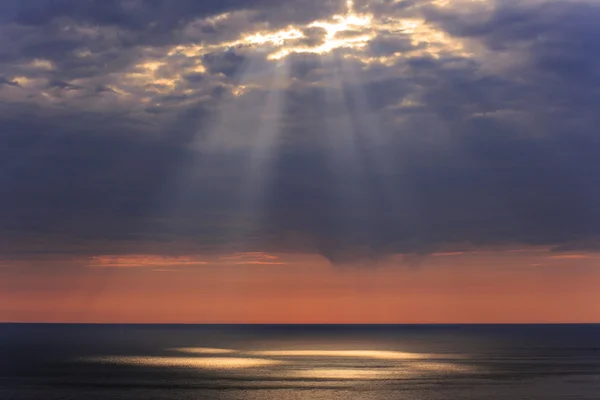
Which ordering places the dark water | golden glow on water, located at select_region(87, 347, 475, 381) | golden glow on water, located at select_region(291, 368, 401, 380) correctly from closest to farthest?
the dark water, golden glow on water, located at select_region(291, 368, 401, 380), golden glow on water, located at select_region(87, 347, 475, 381)

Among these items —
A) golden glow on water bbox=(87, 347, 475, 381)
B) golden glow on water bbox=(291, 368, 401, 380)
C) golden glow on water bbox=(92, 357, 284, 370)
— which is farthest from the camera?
golden glow on water bbox=(92, 357, 284, 370)

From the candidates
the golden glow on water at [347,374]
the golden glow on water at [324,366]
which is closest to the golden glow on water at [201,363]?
the golden glow on water at [324,366]

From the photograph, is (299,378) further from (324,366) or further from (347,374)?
(324,366)

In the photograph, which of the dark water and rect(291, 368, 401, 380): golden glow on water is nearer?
the dark water

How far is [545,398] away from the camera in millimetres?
88812

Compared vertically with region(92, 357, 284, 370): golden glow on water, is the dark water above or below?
below

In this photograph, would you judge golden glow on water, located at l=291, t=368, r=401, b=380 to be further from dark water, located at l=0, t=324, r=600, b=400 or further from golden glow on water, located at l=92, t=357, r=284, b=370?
golden glow on water, located at l=92, t=357, r=284, b=370

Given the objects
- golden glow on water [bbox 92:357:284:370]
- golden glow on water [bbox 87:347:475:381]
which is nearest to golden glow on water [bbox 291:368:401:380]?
golden glow on water [bbox 87:347:475:381]

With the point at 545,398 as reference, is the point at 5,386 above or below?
above

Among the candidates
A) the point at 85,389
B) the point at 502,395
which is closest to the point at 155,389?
the point at 85,389

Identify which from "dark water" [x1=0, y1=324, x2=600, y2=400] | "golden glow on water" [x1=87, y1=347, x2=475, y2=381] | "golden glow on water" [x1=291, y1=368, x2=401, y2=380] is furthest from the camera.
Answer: "golden glow on water" [x1=87, y1=347, x2=475, y2=381]

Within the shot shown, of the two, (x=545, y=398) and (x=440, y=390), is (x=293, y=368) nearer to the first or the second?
(x=440, y=390)

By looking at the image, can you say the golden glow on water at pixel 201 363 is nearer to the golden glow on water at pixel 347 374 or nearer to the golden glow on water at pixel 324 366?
the golden glow on water at pixel 324 366

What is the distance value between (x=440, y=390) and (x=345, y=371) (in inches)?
1398
